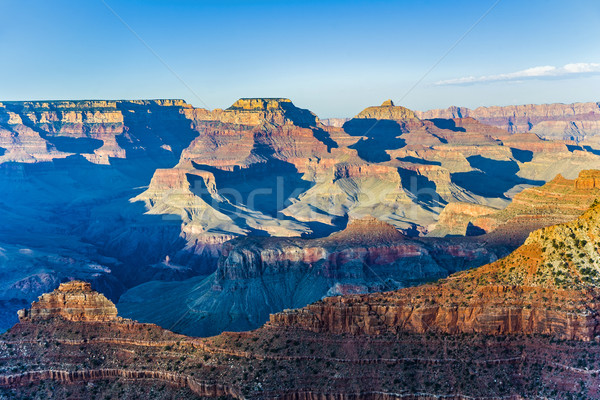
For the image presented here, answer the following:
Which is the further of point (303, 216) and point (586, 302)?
point (303, 216)

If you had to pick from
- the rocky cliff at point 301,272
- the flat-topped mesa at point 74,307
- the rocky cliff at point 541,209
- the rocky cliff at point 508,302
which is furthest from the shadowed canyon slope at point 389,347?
the rocky cliff at point 541,209

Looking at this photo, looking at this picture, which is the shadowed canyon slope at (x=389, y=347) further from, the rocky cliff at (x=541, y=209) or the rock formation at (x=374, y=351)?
the rocky cliff at (x=541, y=209)

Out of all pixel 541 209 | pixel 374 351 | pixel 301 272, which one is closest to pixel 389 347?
pixel 374 351

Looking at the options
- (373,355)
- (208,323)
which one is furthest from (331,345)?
(208,323)

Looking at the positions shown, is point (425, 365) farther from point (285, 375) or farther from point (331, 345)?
point (285, 375)

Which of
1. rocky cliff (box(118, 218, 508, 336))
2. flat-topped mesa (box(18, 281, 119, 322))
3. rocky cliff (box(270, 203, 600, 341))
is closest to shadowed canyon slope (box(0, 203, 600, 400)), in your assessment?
rocky cliff (box(270, 203, 600, 341))
